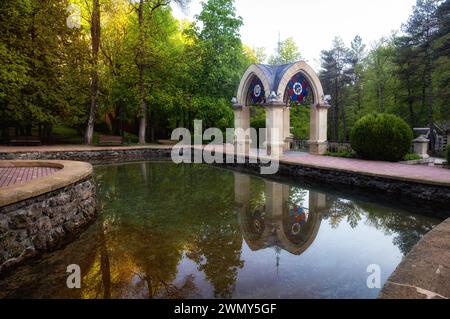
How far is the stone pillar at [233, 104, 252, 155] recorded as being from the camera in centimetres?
1897

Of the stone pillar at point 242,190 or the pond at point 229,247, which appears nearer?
the pond at point 229,247

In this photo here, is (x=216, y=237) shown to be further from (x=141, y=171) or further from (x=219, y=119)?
(x=219, y=119)

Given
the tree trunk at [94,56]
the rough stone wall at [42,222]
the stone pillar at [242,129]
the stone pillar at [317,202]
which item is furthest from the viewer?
the tree trunk at [94,56]

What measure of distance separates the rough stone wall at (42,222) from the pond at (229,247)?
234 mm

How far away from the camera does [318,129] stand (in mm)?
17844

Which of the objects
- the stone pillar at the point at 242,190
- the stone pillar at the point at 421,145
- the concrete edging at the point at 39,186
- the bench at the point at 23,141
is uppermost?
the bench at the point at 23,141

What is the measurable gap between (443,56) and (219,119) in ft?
56.2

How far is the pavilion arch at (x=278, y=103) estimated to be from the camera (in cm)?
1662

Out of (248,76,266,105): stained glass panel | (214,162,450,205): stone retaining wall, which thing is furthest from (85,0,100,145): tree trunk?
(214,162,450,205): stone retaining wall

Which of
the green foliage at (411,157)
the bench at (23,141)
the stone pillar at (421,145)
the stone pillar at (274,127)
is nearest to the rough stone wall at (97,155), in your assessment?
the bench at (23,141)

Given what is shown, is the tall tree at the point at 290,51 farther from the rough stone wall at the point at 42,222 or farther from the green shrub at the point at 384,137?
the rough stone wall at the point at 42,222

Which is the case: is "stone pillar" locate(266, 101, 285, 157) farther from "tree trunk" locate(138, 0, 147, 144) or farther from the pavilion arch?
"tree trunk" locate(138, 0, 147, 144)

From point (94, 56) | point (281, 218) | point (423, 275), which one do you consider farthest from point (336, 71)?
point (423, 275)

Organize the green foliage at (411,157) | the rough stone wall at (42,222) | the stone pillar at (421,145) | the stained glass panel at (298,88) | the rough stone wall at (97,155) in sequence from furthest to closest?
1. the stained glass panel at (298,88)
2. the rough stone wall at (97,155)
3. the stone pillar at (421,145)
4. the green foliage at (411,157)
5. the rough stone wall at (42,222)
